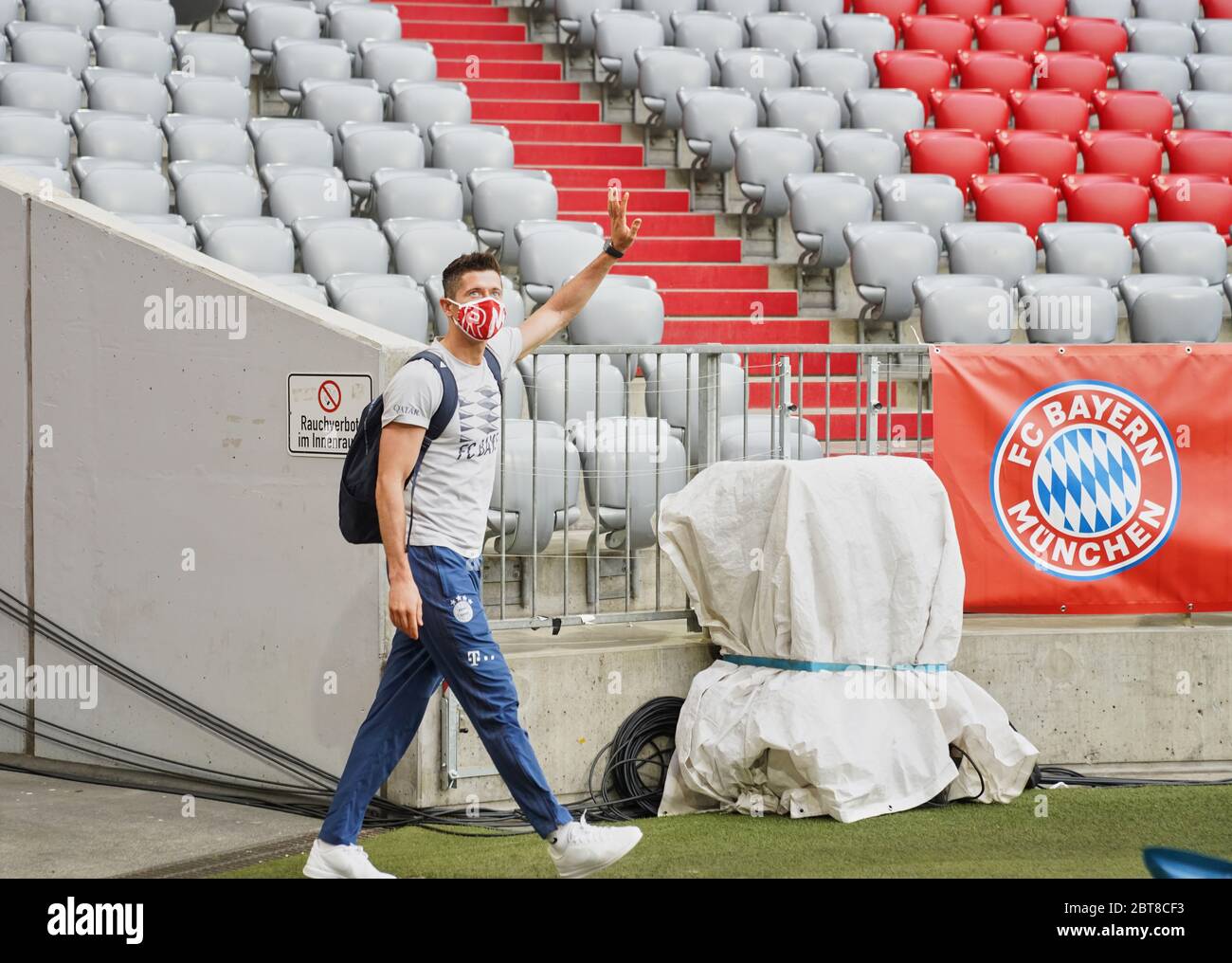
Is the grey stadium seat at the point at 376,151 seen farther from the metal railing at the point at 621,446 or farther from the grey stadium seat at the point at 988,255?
the metal railing at the point at 621,446

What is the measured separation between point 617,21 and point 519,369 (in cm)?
659

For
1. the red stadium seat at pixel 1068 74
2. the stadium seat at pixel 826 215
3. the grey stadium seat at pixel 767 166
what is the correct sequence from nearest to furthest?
the stadium seat at pixel 826 215 < the grey stadium seat at pixel 767 166 < the red stadium seat at pixel 1068 74

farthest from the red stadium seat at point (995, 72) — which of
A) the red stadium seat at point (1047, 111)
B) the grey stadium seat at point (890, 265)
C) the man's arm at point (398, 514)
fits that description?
the man's arm at point (398, 514)

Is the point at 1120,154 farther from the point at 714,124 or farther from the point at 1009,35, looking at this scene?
the point at 714,124

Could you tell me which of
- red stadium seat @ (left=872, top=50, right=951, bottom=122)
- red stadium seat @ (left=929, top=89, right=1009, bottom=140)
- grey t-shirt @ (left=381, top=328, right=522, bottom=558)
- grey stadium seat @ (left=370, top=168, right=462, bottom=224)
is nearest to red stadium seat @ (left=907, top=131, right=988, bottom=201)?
red stadium seat @ (left=929, top=89, right=1009, bottom=140)

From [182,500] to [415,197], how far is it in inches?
153

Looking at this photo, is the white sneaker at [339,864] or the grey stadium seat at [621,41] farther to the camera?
the grey stadium seat at [621,41]

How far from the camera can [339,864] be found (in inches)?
178

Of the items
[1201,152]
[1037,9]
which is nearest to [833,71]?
[1201,152]

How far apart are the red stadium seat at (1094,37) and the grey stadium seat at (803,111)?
11.6 ft

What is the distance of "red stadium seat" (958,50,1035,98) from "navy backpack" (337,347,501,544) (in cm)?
924

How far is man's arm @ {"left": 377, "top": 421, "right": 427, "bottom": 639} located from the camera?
429cm

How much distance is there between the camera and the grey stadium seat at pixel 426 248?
838cm
